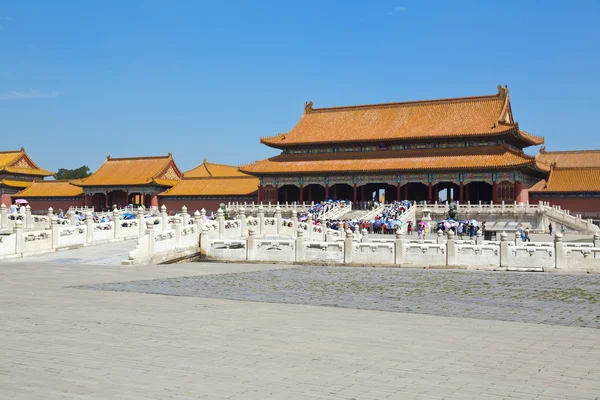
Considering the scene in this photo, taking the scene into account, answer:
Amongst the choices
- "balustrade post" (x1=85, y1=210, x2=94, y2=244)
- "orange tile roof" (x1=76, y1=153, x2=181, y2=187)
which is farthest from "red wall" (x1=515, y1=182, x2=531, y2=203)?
"balustrade post" (x1=85, y1=210, x2=94, y2=244)

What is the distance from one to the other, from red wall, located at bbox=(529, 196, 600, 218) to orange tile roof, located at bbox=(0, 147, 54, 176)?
5489 cm

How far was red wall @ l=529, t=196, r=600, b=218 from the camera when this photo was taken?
178ft

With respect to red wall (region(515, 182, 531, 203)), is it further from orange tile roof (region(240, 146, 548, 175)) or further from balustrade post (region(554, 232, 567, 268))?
balustrade post (region(554, 232, 567, 268))

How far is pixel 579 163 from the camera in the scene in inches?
2692

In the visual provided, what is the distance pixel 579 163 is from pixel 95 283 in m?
59.2

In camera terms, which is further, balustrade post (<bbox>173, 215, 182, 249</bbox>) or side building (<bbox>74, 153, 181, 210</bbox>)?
side building (<bbox>74, 153, 181, 210</bbox>)

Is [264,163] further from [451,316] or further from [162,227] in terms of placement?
[451,316]

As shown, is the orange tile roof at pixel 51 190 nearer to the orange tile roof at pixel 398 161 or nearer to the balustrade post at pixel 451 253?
the orange tile roof at pixel 398 161

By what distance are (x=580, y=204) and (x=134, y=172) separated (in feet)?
139

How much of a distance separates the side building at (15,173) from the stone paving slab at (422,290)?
210 feet

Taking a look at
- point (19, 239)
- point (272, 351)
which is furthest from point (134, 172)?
point (272, 351)

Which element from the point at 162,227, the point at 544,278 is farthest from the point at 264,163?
the point at 544,278

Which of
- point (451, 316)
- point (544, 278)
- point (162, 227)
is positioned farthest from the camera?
point (162, 227)

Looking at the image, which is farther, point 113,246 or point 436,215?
point 436,215
